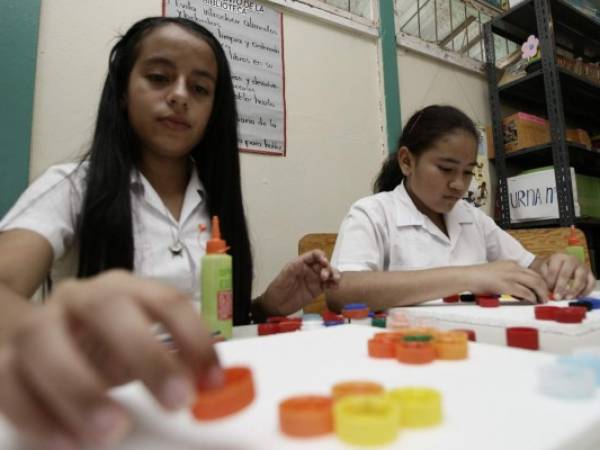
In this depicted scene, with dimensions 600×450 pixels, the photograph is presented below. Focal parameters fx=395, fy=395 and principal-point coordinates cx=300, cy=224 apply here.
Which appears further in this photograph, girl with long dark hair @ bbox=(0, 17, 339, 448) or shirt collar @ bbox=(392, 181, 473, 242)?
shirt collar @ bbox=(392, 181, 473, 242)

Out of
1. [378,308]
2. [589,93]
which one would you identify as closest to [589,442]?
[378,308]

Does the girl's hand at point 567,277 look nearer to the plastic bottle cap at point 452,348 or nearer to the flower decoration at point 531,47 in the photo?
the plastic bottle cap at point 452,348

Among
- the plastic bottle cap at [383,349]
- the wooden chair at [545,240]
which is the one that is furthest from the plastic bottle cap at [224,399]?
the wooden chair at [545,240]

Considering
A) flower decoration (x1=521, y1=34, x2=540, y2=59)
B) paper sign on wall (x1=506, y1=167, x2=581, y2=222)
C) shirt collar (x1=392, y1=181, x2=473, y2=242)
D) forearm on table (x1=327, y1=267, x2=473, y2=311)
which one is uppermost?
flower decoration (x1=521, y1=34, x2=540, y2=59)

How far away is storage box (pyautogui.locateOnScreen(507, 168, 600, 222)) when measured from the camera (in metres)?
1.76

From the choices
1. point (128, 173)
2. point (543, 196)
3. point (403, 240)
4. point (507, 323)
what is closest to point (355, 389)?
point (507, 323)

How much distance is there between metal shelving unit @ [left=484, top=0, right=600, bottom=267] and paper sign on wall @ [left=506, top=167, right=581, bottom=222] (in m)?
0.03

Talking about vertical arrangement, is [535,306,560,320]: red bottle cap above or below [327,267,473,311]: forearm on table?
below

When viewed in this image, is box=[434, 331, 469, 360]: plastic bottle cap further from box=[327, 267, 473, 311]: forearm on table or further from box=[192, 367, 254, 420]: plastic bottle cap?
box=[327, 267, 473, 311]: forearm on table

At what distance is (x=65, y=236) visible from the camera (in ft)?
2.07

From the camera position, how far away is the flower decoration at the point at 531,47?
1.80 meters

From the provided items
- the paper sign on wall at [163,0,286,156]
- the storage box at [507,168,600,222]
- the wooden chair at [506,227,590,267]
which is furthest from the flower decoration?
the paper sign on wall at [163,0,286,156]

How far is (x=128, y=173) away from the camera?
72 cm

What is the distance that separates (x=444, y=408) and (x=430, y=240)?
95 centimetres
